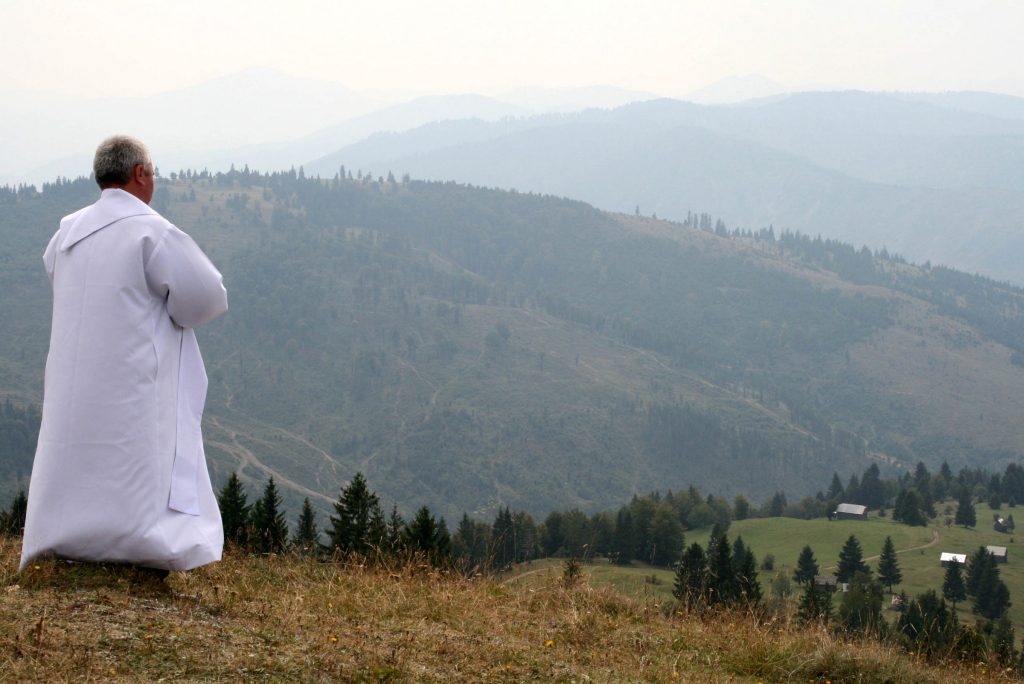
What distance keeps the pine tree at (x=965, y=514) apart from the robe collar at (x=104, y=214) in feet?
415

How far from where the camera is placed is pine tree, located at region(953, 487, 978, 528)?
118456mm

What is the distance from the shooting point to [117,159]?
7.04 meters

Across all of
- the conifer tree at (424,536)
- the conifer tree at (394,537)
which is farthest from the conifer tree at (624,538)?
the conifer tree at (394,537)

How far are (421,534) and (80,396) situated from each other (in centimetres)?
632

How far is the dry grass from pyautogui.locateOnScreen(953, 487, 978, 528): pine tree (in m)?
122

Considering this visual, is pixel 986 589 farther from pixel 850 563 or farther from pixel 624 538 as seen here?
pixel 624 538

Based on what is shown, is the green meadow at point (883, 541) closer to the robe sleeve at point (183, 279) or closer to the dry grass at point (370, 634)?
the dry grass at point (370, 634)

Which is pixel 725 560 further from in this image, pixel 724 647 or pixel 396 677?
pixel 396 677

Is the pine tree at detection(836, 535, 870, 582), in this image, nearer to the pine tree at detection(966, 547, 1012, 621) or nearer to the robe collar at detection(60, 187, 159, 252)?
the pine tree at detection(966, 547, 1012, 621)

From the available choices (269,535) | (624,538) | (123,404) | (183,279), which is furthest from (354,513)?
(624,538)

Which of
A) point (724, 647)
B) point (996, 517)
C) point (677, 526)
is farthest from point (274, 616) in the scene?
point (996, 517)

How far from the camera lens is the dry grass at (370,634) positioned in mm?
5816

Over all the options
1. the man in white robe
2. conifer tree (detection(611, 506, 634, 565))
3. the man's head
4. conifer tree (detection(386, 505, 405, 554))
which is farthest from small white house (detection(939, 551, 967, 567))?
the man's head

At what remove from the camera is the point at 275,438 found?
192625 millimetres
